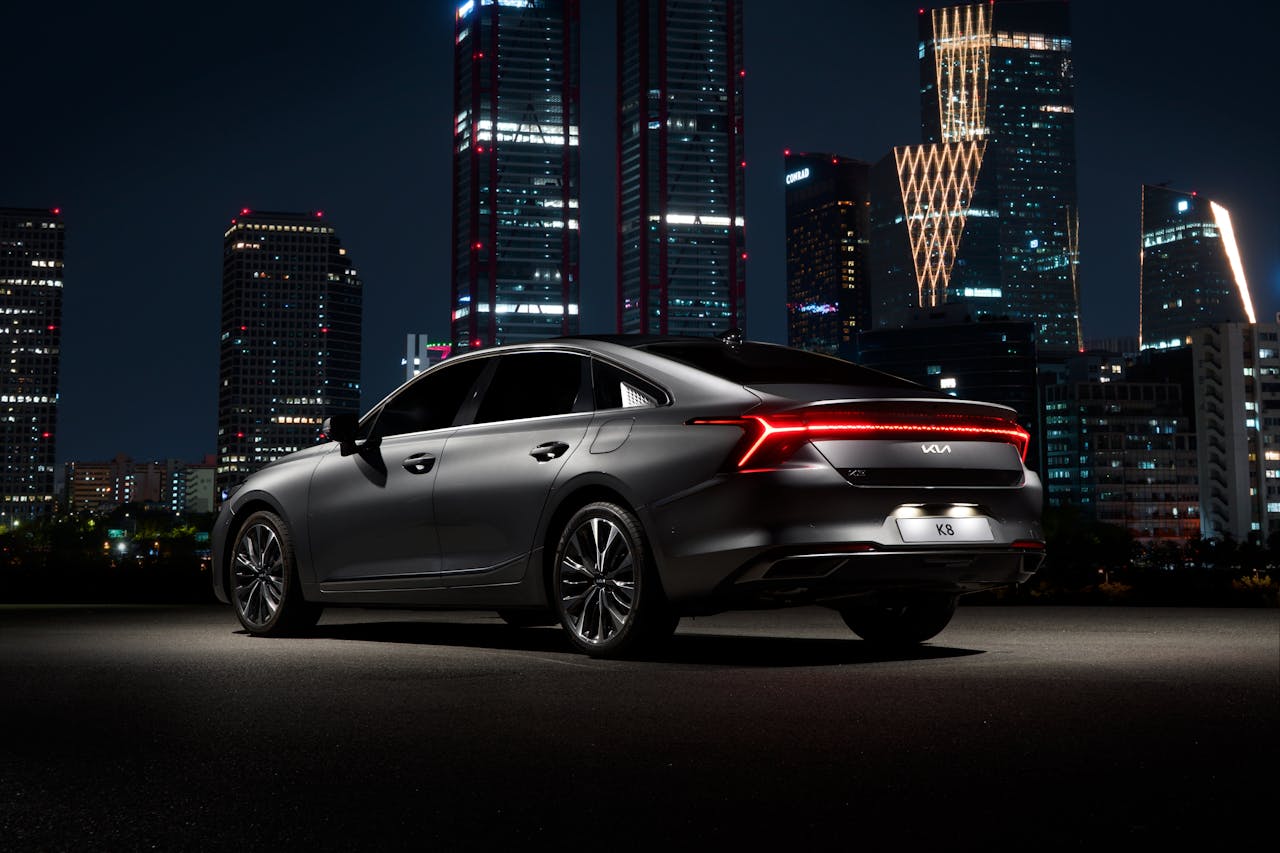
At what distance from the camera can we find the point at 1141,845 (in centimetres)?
316

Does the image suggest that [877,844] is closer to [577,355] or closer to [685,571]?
[685,571]

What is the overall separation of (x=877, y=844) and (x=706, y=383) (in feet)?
12.8

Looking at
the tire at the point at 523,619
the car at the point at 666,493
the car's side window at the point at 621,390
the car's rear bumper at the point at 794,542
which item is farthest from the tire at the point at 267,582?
the car's rear bumper at the point at 794,542

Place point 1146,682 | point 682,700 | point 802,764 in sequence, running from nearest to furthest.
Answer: point 802,764 → point 682,700 → point 1146,682

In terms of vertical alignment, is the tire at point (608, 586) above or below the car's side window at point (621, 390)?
below

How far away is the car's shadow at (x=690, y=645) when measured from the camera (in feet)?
23.8

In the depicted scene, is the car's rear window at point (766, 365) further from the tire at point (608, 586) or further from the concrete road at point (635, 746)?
the concrete road at point (635, 746)

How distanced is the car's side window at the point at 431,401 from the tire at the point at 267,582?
40.9 inches

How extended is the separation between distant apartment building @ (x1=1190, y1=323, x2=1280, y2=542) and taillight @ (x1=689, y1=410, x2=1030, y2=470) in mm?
188074

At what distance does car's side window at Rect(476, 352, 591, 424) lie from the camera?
24.9 feet

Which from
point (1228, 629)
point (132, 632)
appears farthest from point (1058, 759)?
point (132, 632)

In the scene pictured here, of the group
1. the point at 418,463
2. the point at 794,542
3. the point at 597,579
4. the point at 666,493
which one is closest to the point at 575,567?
the point at 597,579

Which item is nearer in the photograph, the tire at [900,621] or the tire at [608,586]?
the tire at [608,586]

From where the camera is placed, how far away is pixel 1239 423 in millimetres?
182750
